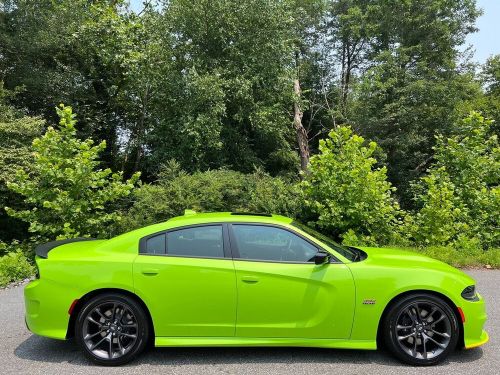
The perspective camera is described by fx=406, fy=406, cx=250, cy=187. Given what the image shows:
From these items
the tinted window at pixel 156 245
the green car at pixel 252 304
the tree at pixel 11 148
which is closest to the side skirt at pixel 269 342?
the green car at pixel 252 304

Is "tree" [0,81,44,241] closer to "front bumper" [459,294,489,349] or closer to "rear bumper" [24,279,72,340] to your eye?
"rear bumper" [24,279,72,340]

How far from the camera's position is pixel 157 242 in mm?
4234

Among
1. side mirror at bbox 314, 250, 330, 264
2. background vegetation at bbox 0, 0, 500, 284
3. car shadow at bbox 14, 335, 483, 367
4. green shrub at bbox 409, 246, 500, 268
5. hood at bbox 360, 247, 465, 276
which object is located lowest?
car shadow at bbox 14, 335, 483, 367

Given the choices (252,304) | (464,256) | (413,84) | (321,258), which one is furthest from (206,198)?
(413,84)

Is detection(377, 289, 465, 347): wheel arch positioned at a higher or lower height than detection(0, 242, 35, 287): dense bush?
higher

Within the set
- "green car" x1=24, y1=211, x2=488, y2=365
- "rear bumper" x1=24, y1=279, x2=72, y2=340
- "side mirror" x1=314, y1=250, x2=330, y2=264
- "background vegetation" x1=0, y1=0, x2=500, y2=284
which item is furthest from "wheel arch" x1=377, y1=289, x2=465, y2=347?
"background vegetation" x1=0, y1=0, x2=500, y2=284

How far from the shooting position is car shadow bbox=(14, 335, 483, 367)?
4.00 m

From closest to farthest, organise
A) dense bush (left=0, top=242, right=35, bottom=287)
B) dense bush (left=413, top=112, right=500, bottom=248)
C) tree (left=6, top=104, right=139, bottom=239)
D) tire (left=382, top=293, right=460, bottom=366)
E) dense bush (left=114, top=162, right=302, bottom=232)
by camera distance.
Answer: tire (left=382, top=293, right=460, bottom=366) < dense bush (left=0, top=242, right=35, bottom=287) < tree (left=6, top=104, right=139, bottom=239) < dense bush (left=413, top=112, right=500, bottom=248) < dense bush (left=114, top=162, right=302, bottom=232)

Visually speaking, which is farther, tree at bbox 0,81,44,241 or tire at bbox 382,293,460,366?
tree at bbox 0,81,44,241

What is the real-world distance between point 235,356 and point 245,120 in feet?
40.5

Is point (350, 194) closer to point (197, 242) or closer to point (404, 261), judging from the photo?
point (404, 261)

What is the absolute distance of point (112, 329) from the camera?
13.3 ft

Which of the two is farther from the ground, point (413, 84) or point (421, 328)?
point (413, 84)

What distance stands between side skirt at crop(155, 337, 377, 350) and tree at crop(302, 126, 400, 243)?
5.01 metres
